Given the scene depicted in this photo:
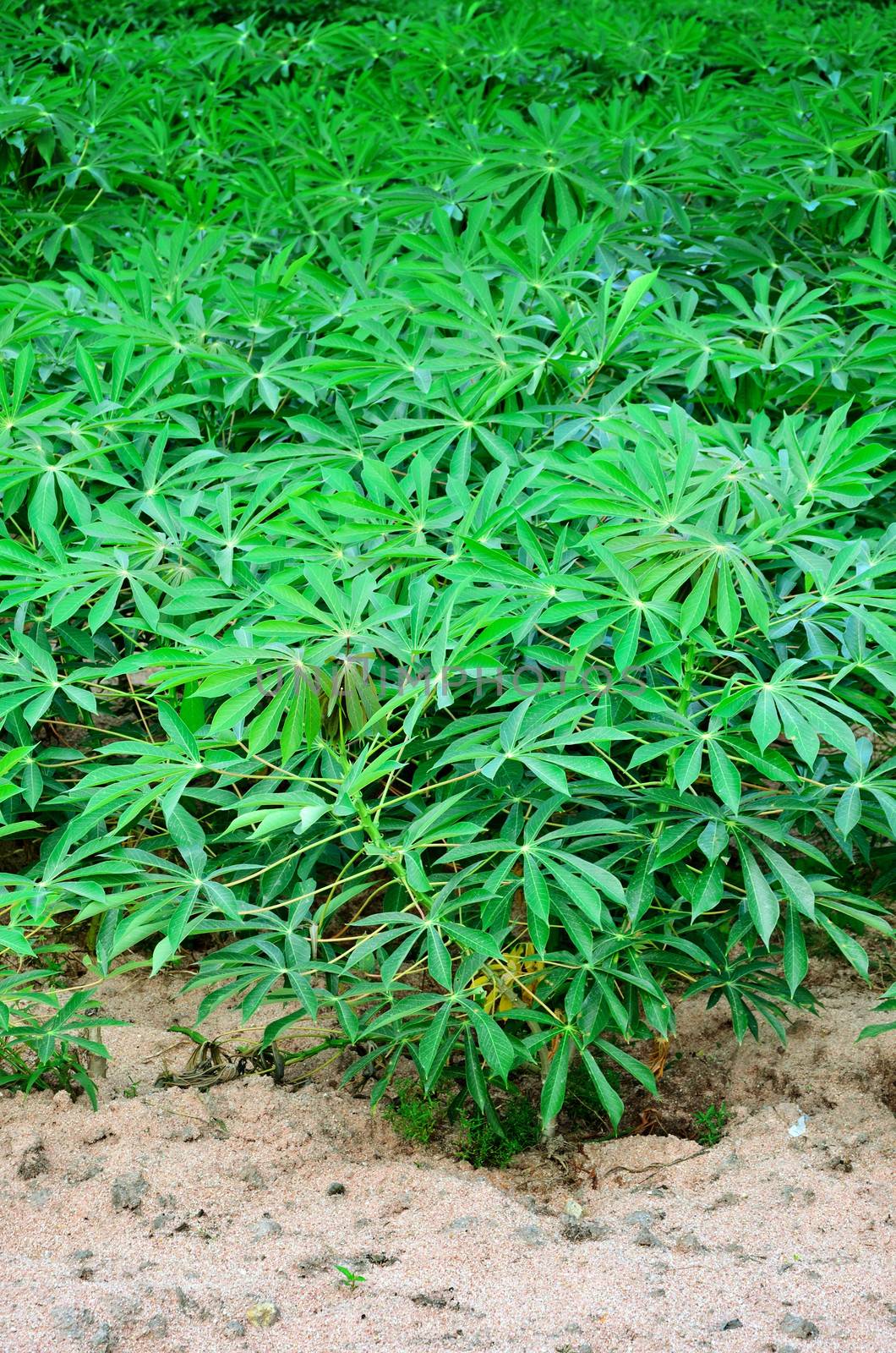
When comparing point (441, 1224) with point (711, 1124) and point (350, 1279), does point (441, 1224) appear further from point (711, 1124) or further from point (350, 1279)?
point (711, 1124)

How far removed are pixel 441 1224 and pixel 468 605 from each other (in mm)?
790

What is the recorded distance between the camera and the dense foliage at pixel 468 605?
142 centimetres

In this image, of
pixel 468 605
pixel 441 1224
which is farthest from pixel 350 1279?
pixel 468 605

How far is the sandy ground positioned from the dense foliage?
0.13 m

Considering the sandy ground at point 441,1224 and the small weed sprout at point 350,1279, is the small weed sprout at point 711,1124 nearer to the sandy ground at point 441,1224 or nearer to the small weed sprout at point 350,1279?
the sandy ground at point 441,1224

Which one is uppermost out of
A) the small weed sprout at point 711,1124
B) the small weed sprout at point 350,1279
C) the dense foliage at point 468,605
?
the dense foliage at point 468,605

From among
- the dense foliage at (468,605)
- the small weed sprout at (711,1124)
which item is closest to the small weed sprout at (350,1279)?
the dense foliage at (468,605)

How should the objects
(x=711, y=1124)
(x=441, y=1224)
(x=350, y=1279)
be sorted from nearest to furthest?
(x=350, y=1279), (x=441, y=1224), (x=711, y=1124)

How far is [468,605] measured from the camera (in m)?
1.58

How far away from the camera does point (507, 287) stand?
1.96 meters

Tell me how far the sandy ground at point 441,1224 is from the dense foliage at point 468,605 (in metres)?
0.13

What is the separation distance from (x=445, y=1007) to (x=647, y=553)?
0.62 metres

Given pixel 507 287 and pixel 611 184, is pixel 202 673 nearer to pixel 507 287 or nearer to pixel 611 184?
pixel 507 287

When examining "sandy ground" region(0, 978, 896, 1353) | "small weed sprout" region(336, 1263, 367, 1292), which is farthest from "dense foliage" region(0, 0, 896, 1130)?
"small weed sprout" region(336, 1263, 367, 1292)
